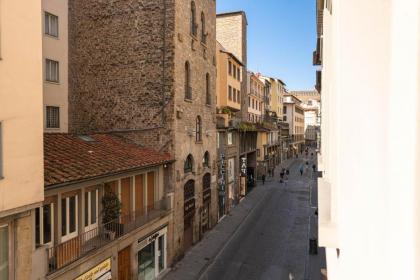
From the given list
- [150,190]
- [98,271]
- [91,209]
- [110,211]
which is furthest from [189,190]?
[98,271]

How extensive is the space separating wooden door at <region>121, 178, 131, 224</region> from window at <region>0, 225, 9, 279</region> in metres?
6.44

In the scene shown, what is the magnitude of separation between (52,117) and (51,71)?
2.96 metres

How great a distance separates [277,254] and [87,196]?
503 inches

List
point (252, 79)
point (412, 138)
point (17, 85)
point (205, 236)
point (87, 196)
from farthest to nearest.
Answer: point (252, 79), point (205, 236), point (87, 196), point (17, 85), point (412, 138)

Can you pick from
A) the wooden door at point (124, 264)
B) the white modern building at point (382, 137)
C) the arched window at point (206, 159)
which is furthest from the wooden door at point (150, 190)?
the white modern building at point (382, 137)

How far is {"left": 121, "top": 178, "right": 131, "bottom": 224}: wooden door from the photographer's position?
52.3 ft

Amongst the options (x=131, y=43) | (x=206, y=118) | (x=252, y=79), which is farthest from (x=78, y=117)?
(x=252, y=79)

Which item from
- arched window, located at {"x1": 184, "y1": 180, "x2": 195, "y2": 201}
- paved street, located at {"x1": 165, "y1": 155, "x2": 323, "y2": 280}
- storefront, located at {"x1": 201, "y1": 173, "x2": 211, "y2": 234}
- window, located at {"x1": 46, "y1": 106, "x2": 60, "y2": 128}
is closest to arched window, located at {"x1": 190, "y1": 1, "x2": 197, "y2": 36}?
arched window, located at {"x1": 184, "y1": 180, "x2": 195, "y2": 201}

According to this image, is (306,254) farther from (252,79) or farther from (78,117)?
(252,79)

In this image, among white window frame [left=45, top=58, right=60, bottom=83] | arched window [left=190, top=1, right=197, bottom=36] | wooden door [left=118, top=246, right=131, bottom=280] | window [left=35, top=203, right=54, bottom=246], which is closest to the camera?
window [left=35, top=203, right=54, bottom=246]

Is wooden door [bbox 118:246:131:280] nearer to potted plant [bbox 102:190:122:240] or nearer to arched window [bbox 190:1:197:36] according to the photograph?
potted plant [bbox 102:190:122:240]

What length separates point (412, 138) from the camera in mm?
921

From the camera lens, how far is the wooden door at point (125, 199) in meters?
16.0

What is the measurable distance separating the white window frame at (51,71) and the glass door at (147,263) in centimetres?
1258
